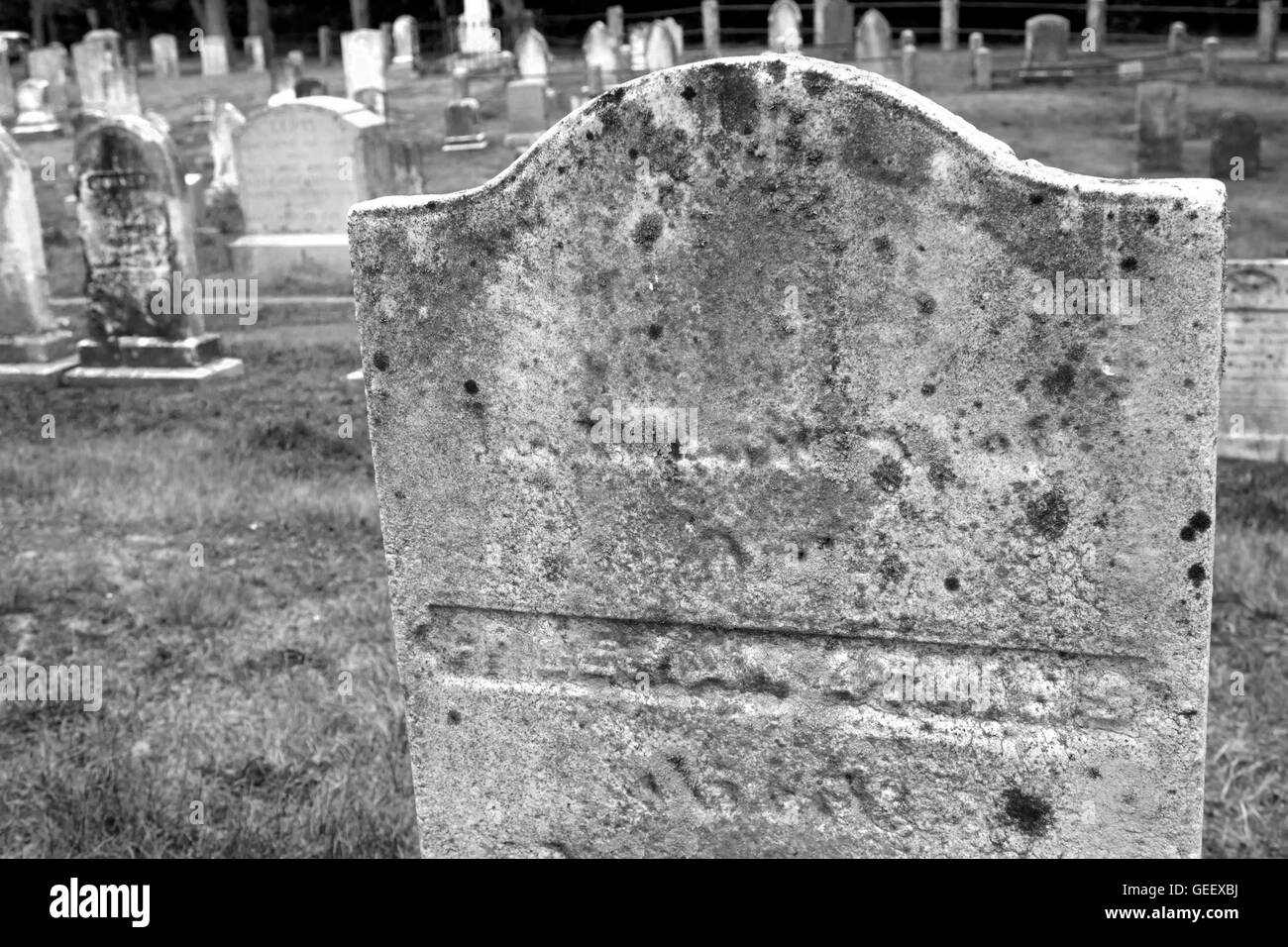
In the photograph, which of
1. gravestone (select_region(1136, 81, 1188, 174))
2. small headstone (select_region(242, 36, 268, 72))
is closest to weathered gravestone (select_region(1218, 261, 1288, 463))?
gravestone (select_region(1136, 81, 1188, 174))

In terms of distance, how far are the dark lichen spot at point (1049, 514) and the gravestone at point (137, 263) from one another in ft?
29.6

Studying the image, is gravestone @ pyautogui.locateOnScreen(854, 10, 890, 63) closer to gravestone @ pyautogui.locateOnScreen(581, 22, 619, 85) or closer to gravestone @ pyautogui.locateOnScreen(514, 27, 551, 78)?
gravestone @ pyautogui.locateOnScreen(581, 22, 619, 85)

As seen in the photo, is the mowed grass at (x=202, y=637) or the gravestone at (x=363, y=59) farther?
the gravestone at (x=363, y=59)

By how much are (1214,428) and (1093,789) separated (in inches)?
24.8

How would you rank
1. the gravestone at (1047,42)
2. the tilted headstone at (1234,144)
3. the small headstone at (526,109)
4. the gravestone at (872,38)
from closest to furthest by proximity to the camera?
the tilted headstone at (1234,144)
the small headstone at (526,109)
the gravestone at (1047,42)
the gravestone at (872,38)

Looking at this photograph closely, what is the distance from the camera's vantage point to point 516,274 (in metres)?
2.11

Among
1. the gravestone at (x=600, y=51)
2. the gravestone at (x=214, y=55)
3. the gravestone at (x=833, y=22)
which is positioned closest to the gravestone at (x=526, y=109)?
the gravestone at (x=600, y=51)

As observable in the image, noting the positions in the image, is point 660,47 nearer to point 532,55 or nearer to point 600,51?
point 600,51

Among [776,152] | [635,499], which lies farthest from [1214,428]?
[635,499]

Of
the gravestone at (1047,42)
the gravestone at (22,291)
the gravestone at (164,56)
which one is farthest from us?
the gravestone at (164,56)

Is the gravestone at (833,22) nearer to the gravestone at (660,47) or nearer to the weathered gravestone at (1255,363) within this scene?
the gravestone at (660,47)

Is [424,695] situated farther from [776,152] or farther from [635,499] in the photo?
[776,152]

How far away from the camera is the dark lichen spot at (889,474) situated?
2049 mm

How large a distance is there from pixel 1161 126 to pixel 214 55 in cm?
2586
